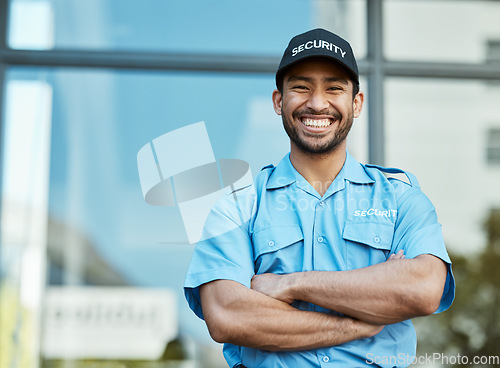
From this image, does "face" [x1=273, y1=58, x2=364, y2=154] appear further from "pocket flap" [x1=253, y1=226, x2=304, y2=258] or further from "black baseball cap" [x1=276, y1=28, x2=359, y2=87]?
"pocket flap" [x1=253, y1=226, x2=304, y2=258]

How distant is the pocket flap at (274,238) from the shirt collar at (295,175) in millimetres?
153

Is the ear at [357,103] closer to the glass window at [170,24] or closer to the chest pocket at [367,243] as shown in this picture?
the chest pocket at [367,243]

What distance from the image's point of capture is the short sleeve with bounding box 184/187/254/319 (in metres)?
1.66

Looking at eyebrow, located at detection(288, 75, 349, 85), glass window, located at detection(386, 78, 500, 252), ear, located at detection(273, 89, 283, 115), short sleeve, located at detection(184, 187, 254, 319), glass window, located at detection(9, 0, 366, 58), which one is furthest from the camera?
glass window, located at detection(386, 78, 500, 252)

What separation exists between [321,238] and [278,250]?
0.13 m

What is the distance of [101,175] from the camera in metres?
3.91

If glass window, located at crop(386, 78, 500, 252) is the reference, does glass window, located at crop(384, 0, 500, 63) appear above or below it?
above

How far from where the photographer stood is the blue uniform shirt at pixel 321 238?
163 cm

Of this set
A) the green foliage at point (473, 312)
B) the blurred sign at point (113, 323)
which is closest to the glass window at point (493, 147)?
the green foliage at point (473, 312)

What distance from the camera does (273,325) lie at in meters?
1.56

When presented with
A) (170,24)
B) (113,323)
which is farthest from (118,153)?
(113,323)

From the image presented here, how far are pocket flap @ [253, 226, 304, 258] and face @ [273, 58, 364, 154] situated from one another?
9.7 inches

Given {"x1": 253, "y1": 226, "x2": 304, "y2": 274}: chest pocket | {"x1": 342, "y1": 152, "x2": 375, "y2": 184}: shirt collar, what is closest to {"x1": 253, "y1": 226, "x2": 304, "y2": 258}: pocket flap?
{"x1": 253, "y1": 226, "x2": 304, "y2": 274}: chest pocket

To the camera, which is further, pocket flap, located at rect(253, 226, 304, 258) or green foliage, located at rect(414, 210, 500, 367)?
green foliage, located at rect(414, 210, 500, 367)
